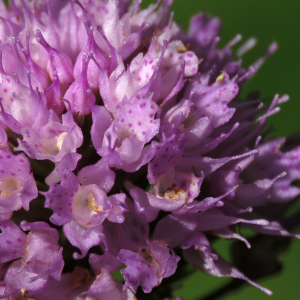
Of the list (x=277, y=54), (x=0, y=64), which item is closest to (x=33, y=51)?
(x=0, y=64)

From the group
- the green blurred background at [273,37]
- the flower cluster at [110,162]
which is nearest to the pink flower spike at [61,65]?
the flower cluster at [110,162]

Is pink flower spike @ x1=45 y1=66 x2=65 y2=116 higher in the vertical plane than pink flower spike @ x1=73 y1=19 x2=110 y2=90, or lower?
lower

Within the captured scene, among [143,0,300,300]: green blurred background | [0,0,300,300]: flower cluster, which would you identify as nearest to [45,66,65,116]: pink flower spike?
[0,0,300,300]: flower cluster

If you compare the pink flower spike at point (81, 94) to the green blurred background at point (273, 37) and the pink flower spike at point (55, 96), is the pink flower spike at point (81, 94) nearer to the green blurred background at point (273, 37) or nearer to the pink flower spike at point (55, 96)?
the pink flower spike at point (55, 96)

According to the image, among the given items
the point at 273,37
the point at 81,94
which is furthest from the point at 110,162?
the point at 273,37

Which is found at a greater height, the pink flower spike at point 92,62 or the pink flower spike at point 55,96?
the pink flower spike at point 92,62

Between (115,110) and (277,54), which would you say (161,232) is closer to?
(115,110)

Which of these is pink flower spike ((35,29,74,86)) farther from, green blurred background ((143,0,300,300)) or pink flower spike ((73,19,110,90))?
green blurred background ((143,0,300,300))
